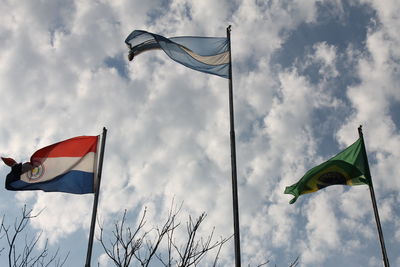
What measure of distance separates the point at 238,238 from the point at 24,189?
8.55 metres

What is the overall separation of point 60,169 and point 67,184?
0.68 m

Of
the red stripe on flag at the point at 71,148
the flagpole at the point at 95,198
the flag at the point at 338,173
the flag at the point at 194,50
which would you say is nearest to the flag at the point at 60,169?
the red stripe on flag at the point at 71,148

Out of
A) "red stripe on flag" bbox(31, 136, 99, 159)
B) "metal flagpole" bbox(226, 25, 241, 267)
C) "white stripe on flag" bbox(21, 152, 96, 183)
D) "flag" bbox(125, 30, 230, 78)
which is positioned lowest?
"metal flagpole" bbox(226, 25, 241, 267)

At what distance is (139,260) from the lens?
1324 cm

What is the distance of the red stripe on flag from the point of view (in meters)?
15.5

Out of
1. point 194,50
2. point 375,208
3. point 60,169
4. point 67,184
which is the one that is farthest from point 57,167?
point 375,208

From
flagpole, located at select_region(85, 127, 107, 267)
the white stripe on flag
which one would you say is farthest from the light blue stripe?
flagpole, located at select_region(85, 127, 107, 267)

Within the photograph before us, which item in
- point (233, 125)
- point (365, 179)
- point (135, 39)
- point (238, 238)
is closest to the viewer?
point (238, 238)

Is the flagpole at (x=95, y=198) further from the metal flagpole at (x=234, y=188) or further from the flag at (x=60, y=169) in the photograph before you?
the metal flagpole at (x=234, y=188)

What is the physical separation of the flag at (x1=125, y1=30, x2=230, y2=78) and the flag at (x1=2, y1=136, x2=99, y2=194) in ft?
12.6

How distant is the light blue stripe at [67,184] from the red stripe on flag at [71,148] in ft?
2.65

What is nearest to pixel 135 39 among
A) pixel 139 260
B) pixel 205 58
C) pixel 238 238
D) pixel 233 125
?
pixel 205 58

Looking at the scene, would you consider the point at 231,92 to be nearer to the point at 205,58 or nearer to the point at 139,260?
the point at 205,58

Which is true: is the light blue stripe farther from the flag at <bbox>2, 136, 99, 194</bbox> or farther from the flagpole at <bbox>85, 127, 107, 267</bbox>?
the flagpole at <bbox>85, 127, 107, 267</bbox>
